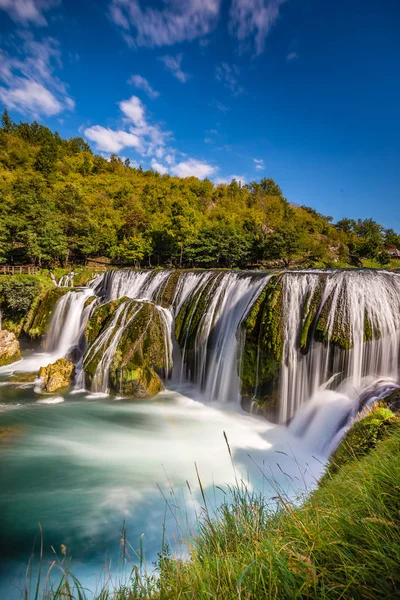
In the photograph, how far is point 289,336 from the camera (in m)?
8.55

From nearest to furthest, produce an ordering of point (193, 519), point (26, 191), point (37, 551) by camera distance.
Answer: point (37, 551) < point (193, 519) < point (26, 191)

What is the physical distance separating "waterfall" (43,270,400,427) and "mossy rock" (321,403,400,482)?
2.66 m

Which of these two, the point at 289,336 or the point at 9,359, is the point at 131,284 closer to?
the point at 9,359

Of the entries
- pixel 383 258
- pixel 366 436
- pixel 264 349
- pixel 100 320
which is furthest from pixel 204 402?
pixel 383 258

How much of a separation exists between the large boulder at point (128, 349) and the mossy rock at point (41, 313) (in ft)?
18.1

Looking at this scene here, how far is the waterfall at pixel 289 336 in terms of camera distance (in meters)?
7.62

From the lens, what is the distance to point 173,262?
35156 millimetres

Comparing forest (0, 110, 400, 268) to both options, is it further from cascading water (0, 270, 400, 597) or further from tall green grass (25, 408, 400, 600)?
tall green grass (25, 408, 400, 600)

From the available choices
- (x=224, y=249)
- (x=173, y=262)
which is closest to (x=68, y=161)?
(x=173, y=262)

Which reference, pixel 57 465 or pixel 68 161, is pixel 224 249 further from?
pixel 68 161

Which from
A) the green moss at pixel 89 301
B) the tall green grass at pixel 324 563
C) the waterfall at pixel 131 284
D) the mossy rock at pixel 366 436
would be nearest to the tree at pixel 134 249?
the waterfall at pixel 131 284

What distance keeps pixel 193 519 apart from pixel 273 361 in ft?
16.3

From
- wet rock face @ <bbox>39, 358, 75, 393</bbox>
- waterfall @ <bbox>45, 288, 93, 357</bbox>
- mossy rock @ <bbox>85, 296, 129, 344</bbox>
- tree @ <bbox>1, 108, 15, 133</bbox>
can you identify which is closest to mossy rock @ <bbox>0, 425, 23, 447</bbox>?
wet rock face @ <bbox>39, 358, 75, 393</bbox>

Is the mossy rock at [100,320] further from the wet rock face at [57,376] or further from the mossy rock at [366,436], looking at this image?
the mossy rock at [366,436]
